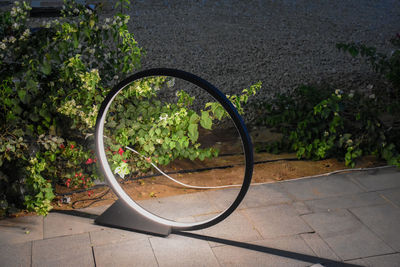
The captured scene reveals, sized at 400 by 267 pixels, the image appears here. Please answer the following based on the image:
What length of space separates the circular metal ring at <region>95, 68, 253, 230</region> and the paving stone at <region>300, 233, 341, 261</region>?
1.82 ft

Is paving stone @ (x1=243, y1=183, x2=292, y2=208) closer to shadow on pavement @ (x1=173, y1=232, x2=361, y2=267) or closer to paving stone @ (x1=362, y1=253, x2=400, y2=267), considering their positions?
shadow on pavement @ (x1=173, y1=232, x2=361, y2=267)

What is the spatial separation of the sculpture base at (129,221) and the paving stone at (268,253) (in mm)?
405

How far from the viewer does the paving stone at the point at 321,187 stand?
337 cm

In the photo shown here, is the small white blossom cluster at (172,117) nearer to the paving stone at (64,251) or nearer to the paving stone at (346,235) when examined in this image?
the paving stone at (64,251)

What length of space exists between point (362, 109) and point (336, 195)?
1.06 m

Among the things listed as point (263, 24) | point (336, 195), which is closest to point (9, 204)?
point (336, 195)

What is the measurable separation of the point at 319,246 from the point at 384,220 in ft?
1.91

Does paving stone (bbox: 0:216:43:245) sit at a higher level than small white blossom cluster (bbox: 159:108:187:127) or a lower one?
lower

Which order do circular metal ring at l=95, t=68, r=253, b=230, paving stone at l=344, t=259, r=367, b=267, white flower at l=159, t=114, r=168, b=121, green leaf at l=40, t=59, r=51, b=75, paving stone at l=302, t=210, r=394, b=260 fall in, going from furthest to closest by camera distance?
1. white flower at l=159, t=114, r=168, b=121
2. green leaf at l=40, t=59, r=51, b=75
3. paving stone at l=302, t=210, r=394, b=260
4. paving stone at l=344, t=259, r=367, b=267
5. circular metal ring at l=95, t=68, r=253, b=230

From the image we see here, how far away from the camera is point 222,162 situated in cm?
411

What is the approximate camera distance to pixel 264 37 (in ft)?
25.8

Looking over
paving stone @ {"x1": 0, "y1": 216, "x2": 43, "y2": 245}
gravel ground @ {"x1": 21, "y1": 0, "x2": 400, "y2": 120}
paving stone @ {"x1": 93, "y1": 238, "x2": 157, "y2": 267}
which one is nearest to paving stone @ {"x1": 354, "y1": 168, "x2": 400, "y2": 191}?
paving stone @ {"x1": 93, "y1": 238, "x2": 157, "y2": 267}

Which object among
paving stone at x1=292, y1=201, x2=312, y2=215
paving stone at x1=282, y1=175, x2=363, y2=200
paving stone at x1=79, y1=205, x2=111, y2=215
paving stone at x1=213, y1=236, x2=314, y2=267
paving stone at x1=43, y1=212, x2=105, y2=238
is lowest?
paving stone at x1=213, y1=236, x2=314, y2=267

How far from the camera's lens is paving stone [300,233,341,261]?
2.66m
